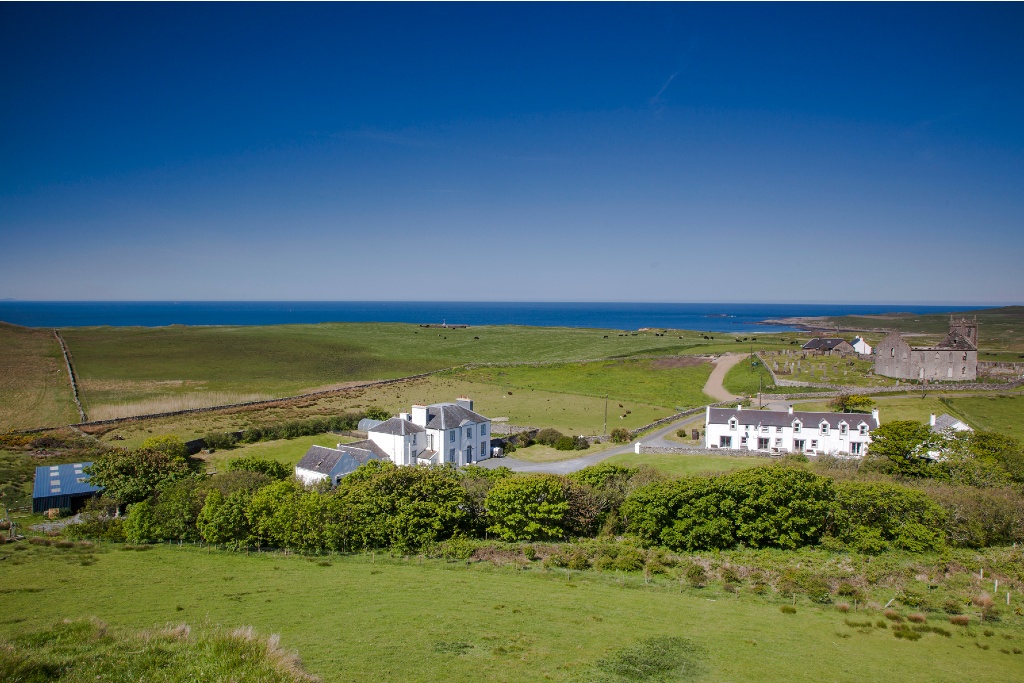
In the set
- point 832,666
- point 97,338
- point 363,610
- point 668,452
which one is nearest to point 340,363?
point 97,338

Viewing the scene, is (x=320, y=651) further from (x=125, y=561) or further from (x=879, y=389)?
(x=879, y=389)

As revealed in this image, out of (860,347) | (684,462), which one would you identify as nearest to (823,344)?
(860,347)

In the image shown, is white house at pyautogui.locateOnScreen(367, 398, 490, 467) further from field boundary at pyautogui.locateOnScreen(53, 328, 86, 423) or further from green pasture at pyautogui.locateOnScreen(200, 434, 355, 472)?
field boundary at pyautogui.locateOnScreen(53, 328, 86, 423)

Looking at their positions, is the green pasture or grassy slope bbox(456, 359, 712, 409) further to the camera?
grassy slope bbox(456, 359, 712, 409)

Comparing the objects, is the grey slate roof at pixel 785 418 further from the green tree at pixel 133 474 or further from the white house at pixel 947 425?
the green tree at pixel 133 474

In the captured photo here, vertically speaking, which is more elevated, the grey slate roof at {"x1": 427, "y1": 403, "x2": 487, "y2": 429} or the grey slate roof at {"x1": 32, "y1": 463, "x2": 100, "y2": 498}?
the grey slate roof at {"x1": 427, "y1": 403, "x2": 487, "y2": 429}

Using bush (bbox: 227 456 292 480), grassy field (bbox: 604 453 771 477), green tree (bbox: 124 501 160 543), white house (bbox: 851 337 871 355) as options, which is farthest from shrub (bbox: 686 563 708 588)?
white house (bbox: 851 337 871 355)

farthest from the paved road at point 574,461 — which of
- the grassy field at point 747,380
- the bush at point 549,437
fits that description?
the grassy field at point 747,380
